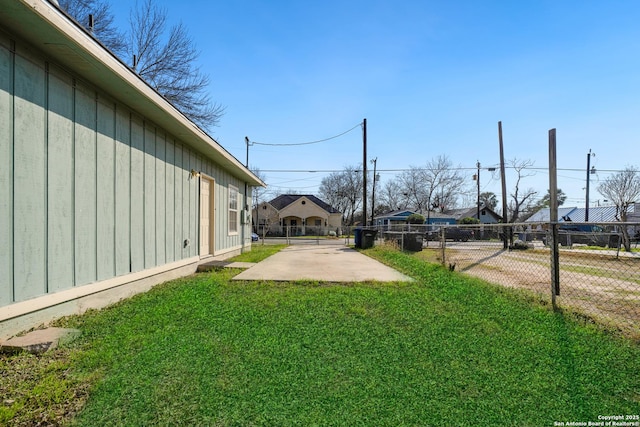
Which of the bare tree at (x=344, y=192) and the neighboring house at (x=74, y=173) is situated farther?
the bare tree at (x=344, y=192)

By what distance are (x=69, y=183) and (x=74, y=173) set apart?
0.14 meters

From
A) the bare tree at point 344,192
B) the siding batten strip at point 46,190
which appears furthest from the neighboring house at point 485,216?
the siding batten strip at point 46,190

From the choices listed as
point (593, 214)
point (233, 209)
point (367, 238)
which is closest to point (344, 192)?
point (593, 214)

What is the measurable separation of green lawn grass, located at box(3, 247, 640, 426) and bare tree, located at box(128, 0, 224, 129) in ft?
36.4

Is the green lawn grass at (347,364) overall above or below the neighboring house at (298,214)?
below

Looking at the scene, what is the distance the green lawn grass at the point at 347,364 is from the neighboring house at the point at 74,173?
55 cm

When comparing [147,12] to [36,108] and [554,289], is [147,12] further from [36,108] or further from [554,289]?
[554,289]

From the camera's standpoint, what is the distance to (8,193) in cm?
275

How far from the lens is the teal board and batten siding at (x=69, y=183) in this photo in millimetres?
2803

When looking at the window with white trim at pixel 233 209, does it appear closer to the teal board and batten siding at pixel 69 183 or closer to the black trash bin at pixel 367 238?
the teal board and batten siding at pixel 69 183

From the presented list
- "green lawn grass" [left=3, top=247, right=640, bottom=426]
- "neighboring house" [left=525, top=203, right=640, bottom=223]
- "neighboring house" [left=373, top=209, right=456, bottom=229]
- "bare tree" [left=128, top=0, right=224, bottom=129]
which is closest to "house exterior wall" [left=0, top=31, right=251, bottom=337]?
"green lawn grass" [left=3, top=247, right=640, bottom=426]

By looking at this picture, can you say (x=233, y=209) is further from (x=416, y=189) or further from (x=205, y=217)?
(x=416, y=189)

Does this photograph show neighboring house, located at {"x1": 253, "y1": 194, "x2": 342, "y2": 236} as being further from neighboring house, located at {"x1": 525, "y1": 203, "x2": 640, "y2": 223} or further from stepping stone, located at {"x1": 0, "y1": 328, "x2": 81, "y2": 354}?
stepping stone, located at {"x1": 0, "y1": 328, "x2": 81, "y2": 354}

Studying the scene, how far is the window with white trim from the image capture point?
9.77 metres
